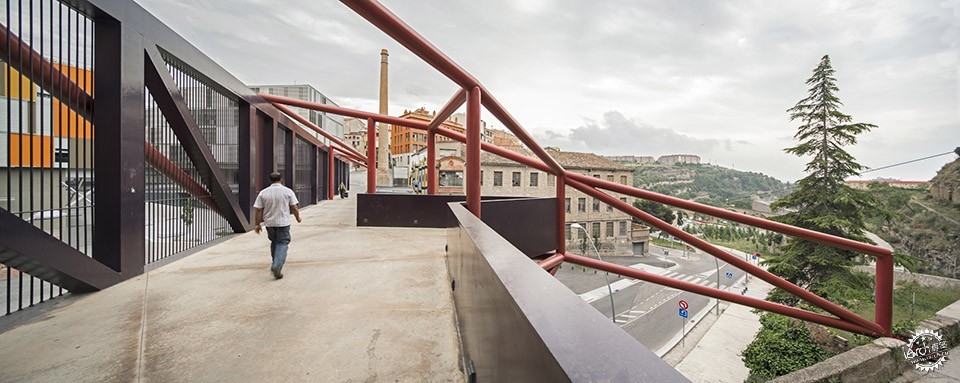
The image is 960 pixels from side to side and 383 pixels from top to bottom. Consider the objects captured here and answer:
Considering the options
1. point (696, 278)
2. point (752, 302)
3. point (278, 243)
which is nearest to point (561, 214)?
point (752, 302)

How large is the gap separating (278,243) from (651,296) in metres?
29.6

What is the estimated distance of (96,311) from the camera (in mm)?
3316

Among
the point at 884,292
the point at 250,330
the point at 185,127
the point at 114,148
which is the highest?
the point at 185,127

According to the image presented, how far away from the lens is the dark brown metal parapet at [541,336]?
643 millimetres

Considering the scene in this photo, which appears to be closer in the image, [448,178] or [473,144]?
[473,144]

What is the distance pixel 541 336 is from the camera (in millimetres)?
792

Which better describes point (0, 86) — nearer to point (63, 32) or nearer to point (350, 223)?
point (63, 32)

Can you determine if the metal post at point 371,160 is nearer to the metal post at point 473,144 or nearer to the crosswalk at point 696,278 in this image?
the metal post at point 473,144

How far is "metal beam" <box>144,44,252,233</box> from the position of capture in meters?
4.95

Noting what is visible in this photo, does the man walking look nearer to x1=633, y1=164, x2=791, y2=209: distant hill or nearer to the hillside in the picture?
the hillside

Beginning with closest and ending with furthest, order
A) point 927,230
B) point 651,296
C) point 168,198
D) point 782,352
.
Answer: point 168,198 < point 782,352 < point 651,296 < point 927,230

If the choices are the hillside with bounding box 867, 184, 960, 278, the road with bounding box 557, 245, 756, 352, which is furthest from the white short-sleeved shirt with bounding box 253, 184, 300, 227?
the hillside with bounding box 867, 184, 960, 278

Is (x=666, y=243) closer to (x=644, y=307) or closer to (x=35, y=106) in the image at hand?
(x=644, y=307)

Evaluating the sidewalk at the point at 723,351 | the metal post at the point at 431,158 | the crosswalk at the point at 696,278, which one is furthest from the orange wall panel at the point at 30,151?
the crosswalk at the point at 696,278
